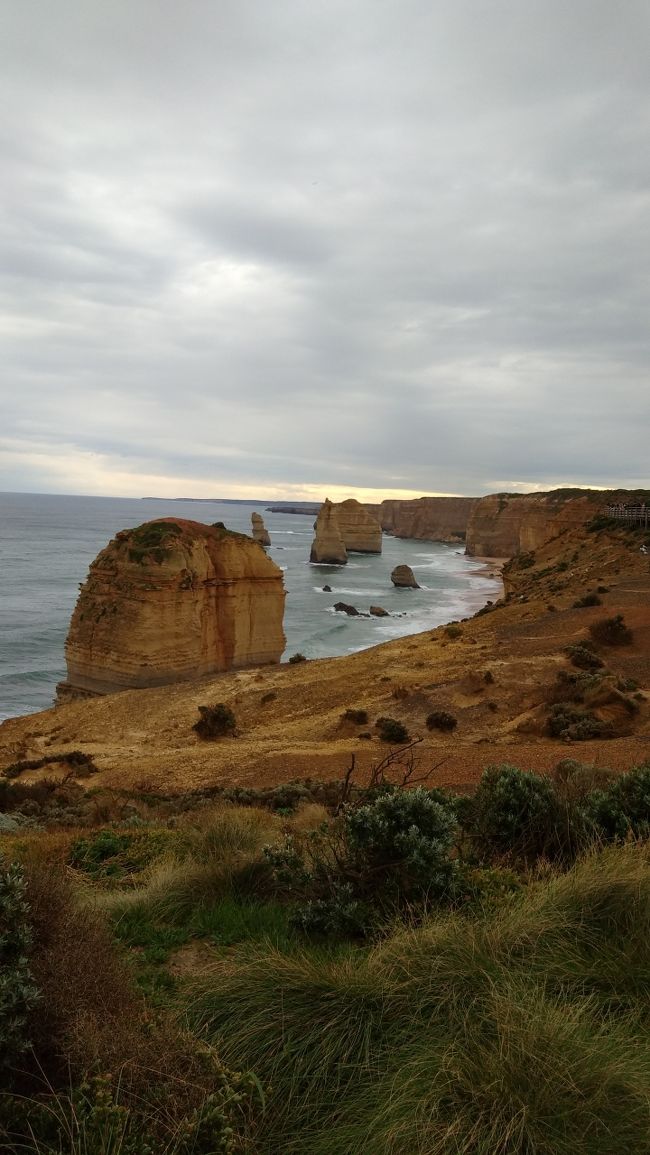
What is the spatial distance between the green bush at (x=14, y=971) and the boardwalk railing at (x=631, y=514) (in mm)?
45946

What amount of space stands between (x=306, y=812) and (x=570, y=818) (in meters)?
3.90

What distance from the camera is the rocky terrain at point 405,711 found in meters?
13.8

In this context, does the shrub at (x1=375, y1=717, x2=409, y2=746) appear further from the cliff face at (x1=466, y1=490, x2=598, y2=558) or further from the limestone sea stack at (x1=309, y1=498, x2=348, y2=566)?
the cliff face at (x1=466, y1=490, x2=598, y2=558)

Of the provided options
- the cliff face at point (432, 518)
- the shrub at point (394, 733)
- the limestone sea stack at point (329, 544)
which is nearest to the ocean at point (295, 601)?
the limestone sea stack at point (329, 544)

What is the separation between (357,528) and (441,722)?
98.5 m

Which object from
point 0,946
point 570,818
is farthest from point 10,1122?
point 570,818

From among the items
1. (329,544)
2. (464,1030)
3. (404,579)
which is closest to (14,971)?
(464,1030)

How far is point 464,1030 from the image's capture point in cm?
293

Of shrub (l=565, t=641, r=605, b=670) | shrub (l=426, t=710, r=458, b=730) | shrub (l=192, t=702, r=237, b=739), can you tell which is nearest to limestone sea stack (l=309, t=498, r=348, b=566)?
shrub (l=565, t=641, r=605, b=670)

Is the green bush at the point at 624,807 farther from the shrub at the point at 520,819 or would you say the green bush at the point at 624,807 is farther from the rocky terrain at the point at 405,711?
the rocky terrain at the point at 405,711

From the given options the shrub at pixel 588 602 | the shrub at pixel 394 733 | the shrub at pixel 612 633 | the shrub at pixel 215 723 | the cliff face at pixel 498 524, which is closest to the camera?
the shrub at pixel 394 733

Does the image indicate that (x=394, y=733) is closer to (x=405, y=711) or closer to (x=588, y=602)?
(x=405, y=711)

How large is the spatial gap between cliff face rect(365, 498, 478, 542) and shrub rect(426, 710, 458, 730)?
13560cm

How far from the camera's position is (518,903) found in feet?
13.7
